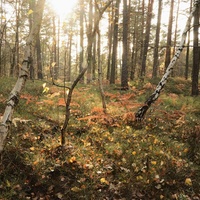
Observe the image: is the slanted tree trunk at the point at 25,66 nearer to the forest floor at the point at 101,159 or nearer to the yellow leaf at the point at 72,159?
the forest floor at the point at 101,159

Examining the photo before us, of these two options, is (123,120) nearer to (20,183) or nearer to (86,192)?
(86,192)

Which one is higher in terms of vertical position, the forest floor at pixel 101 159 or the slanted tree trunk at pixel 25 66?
the slanted tree trunk at pixel 25 66

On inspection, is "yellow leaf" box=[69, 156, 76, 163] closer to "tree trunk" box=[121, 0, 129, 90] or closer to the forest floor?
the forest floor

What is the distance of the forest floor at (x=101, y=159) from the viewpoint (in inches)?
164

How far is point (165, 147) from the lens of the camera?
5.73m

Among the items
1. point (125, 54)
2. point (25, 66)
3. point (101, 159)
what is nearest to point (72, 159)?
point (101, 159)

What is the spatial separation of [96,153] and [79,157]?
49 centimetres

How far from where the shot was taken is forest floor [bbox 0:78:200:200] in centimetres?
416

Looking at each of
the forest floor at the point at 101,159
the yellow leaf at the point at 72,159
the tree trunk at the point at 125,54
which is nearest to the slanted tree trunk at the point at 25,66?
the forest floor at the point at 101,159

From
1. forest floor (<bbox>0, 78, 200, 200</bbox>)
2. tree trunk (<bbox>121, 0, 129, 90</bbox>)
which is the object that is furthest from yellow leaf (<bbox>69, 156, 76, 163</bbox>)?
tree trunk (<bbox>121, 0, 129, 90</bbox>)

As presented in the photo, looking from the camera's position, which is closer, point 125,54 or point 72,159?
point 72,159

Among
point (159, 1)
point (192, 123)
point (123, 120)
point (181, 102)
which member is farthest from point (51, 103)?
point (159, 1)

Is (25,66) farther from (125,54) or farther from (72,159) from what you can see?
(125,54)

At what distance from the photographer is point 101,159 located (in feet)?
16.6
